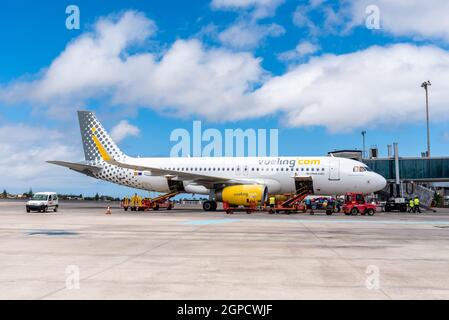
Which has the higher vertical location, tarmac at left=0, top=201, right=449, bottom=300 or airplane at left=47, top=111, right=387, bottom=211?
airplane at left=47, top=111, right=387, bottom=211

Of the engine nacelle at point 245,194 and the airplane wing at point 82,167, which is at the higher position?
the airplane wing at point 82,167

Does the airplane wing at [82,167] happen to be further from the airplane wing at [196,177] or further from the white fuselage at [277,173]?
the airplane wing at [196,177]

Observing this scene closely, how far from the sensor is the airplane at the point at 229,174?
3544 centimetres

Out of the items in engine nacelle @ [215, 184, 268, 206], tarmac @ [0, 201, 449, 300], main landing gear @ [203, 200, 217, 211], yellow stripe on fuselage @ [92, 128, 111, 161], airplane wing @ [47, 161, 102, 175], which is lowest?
tarmac @ [0, 201, 449, 300]

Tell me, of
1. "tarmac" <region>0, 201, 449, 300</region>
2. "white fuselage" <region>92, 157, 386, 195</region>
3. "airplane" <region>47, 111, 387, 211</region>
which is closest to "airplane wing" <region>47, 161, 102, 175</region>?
"airplane" <region>47, 111, 387, 211</region>

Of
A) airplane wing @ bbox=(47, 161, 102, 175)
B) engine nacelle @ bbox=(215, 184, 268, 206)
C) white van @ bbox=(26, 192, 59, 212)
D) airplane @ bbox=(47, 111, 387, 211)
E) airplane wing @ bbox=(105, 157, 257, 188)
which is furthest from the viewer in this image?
airplane wing @ bbox=(47, 161, 102, 175)

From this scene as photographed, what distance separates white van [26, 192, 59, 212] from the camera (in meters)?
34.9

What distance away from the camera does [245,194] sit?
3328 cm

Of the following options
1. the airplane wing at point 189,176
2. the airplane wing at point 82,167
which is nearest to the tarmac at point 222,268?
the airplane wing at point 189,176

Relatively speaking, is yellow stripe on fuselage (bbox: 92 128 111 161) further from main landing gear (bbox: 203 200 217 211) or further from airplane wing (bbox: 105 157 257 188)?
main landing gear (bbox: 203 200 217 211)

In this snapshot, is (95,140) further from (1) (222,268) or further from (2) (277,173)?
(1) (222,268)

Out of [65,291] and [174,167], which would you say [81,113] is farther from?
[65,291]

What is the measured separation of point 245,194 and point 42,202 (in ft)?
51.9

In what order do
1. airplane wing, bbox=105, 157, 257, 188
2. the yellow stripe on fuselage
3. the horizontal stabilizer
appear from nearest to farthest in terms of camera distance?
airplane wing, bbox=105, 157, 257, 188 → the horizontal stabilizer → the yellow stripe on fuselage
